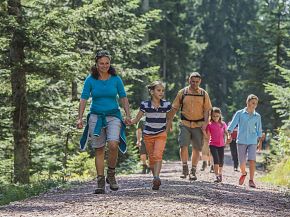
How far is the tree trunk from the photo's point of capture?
13.9 metres

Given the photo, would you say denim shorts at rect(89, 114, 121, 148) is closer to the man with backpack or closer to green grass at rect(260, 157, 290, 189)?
the man with backpack

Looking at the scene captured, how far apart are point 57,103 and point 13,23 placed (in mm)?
3933

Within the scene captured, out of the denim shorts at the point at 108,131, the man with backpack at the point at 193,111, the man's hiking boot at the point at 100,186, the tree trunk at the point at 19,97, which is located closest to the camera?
the denim shorts at the point at 108,131

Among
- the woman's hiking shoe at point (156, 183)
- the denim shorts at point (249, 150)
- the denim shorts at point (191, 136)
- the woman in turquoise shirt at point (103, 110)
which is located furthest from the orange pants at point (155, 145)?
the denim shorts at point (249, 150)

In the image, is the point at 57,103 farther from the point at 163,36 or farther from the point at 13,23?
the point at 163,36

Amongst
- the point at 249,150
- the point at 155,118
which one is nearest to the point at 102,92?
the point at 155,118

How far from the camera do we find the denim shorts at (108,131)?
29.9 feet

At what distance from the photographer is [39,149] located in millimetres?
19281

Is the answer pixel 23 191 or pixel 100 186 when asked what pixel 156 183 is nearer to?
pixel 100 186

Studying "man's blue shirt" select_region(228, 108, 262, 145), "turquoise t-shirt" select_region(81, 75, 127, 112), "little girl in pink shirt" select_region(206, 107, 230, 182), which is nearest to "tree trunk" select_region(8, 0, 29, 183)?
"little girl in pink shirt" select_region(206, 107, 230, 182)

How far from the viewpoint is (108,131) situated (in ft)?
30.0

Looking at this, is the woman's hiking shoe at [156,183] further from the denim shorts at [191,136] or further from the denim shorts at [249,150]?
the denim shorts at [249,150]

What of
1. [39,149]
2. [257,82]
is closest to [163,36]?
[257,82]

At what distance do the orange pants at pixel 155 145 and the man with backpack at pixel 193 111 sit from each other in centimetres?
188
